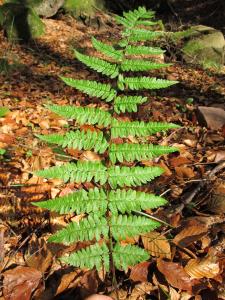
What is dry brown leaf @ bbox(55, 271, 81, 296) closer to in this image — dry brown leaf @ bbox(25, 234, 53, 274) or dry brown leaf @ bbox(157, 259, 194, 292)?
dry brown leaf @ bbox(25, 234, 53, 274)

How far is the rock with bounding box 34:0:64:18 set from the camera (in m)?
8.14

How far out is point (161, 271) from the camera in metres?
1.92

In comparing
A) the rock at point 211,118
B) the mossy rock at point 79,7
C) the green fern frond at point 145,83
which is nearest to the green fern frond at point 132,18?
the green fern frond at point 145,83

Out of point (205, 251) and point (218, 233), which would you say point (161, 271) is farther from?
point (218, 233)

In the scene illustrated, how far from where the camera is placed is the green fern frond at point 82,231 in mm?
1536

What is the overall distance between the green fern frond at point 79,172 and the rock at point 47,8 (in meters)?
7.37

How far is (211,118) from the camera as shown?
11.7 ft

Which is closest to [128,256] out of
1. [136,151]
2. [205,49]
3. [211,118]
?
[136,151]

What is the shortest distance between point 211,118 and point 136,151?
2.18 m

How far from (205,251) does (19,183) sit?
4.61 ft

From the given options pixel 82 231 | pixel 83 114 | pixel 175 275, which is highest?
pixel 83 114

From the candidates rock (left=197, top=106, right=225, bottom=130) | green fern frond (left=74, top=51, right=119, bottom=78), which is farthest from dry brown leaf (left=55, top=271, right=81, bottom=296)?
rock (left=197, top=106, right=225, bottom=130)

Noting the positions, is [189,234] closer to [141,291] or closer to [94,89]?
[141,291]

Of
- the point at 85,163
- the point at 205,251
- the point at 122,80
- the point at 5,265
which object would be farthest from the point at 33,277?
the point at 122,80
